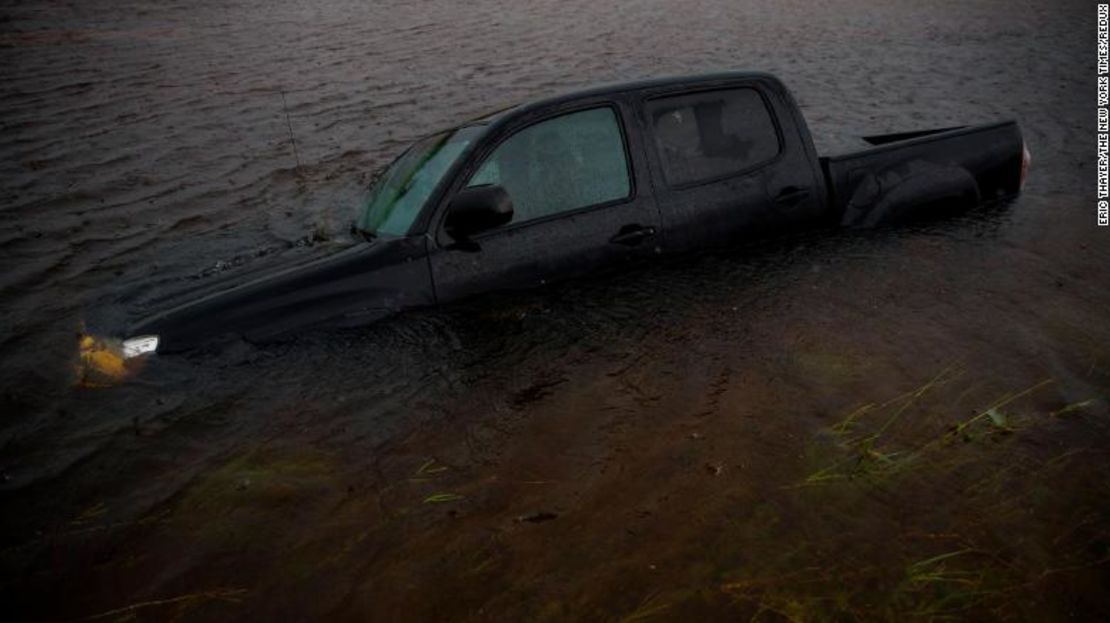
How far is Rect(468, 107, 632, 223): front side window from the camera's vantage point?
4.61 meters

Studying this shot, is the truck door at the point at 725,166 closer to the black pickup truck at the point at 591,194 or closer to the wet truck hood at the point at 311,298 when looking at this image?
the black pickup truck at the point at 591,194

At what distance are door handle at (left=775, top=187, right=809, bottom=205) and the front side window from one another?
3.77 ft

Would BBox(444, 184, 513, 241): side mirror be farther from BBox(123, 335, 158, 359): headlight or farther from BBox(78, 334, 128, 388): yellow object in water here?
BBox(78, 334, 128, 388): yellow object in water

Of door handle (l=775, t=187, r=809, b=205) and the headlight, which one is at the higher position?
door handle (l=775, t=187, r=809, b=205)

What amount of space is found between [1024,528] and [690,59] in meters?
13.1

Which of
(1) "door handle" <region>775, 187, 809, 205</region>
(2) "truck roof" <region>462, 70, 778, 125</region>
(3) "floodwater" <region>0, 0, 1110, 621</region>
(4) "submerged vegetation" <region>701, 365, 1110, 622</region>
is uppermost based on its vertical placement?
(2) "truck roof" <region>462, 70, 778, 125</region>

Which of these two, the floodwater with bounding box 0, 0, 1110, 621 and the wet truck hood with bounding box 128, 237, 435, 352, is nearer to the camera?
the floodwater with bounding box 0, 0, 1110, 621

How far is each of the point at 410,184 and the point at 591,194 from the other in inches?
45.7

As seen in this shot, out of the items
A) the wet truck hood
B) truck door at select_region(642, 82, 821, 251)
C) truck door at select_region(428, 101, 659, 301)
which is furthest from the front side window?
the wet truck hood

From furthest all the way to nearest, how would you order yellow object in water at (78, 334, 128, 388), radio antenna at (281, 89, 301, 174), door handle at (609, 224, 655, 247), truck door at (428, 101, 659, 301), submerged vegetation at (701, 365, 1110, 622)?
1. radio antenna at (281, 89, 301, 174)
2. door handle at (609, 224, 655, 247)
3. truck door at (428, 101, 659, 301)
4. yellow object in water at (78, 334, 128, 388)
5. submerged vegetation at (701, 365, 1110, 622)

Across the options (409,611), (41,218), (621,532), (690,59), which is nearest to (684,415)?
(621,532)

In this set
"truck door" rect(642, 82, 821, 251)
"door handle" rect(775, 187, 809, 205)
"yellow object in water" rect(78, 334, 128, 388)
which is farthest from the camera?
"door handle" rect(775, 187, 809, 205)

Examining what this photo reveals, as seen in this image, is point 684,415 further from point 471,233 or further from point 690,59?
point 690,59

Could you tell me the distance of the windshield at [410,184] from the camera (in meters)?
4.61
